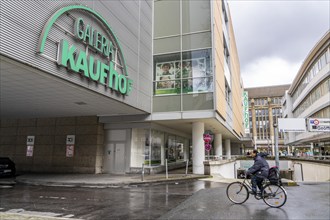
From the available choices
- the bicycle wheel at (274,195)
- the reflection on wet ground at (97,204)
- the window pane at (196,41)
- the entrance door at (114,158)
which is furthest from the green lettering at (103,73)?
the bicycle wheel at (274,195)

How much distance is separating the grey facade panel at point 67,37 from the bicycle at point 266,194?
7702 millimetres

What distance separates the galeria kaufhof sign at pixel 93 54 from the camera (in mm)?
10727

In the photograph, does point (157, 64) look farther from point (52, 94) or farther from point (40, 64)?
point (40, 64)

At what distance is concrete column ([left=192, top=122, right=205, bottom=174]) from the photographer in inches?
778

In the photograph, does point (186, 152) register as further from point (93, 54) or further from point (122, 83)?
point (93, 54)

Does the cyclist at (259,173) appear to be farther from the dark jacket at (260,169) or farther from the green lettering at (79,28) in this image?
the green lettering at (79,28)

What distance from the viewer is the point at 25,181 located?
15477mm

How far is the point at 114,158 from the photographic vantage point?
20.3m

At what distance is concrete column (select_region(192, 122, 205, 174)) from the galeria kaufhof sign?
21.2ft

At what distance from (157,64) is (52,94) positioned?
8.92 metres

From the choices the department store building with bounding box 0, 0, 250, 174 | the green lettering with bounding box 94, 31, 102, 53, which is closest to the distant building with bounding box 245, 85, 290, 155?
the department store building with bounding box 0, 0, 250, 174

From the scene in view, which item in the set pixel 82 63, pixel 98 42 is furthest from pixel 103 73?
pixel 82 63

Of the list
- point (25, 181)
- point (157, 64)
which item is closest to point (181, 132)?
point (157, 64)

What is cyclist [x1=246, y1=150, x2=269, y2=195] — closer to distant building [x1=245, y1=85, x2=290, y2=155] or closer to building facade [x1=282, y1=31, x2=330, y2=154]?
building facade [x1=282, y1=31, x2=330, y2=154]
